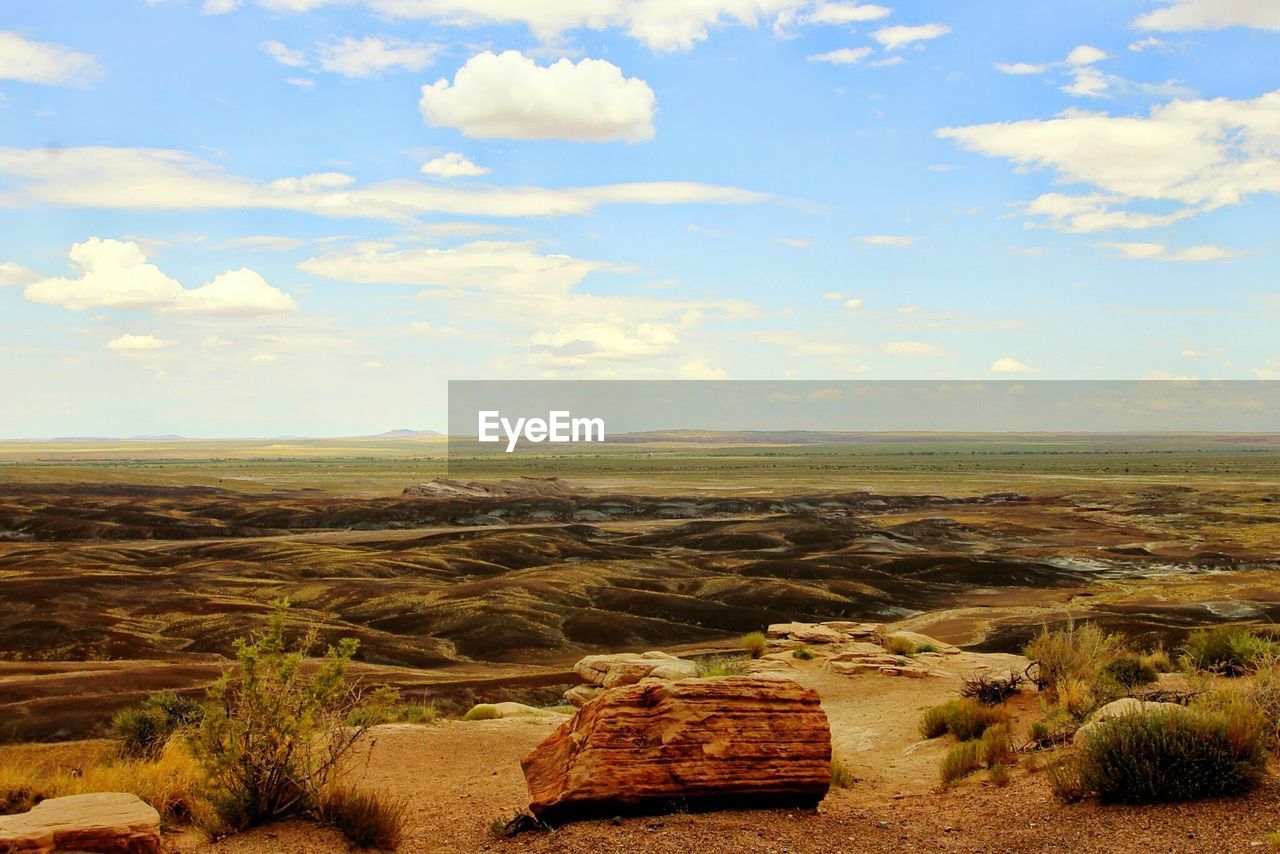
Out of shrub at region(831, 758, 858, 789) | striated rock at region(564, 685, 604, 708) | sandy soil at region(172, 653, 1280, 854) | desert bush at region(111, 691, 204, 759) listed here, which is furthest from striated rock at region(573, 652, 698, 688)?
desert bush at region(111, 691, 204, 759)

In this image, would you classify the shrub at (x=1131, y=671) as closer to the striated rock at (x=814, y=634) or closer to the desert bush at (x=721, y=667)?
the desert bush at (x=721, y=667)

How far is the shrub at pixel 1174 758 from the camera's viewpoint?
9625 millimetres

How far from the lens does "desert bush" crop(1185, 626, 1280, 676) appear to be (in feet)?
55.7

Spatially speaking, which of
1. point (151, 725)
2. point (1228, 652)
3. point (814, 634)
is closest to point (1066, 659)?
point (1228, 652)

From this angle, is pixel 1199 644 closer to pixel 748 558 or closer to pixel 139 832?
pixel 139 832

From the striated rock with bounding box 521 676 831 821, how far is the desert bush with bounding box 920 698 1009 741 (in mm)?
5327

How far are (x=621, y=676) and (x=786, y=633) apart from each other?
8.96 meters

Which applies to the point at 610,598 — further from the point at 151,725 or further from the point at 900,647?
the point at 151,725

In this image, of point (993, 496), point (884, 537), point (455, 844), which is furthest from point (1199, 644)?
point (993, 496)

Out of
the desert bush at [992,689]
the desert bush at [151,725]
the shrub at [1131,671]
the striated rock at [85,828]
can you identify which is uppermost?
the striated rock at [85,828]

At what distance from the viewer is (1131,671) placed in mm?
17094

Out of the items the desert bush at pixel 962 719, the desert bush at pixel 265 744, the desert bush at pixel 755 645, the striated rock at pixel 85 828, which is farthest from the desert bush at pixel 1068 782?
the desert bush at pixel 755 645

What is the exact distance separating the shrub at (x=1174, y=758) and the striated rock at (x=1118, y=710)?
1.24ft

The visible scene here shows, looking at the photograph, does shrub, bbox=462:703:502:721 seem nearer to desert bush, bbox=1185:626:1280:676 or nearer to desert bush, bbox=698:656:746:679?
desert bush, bbox=698:656:746:679
